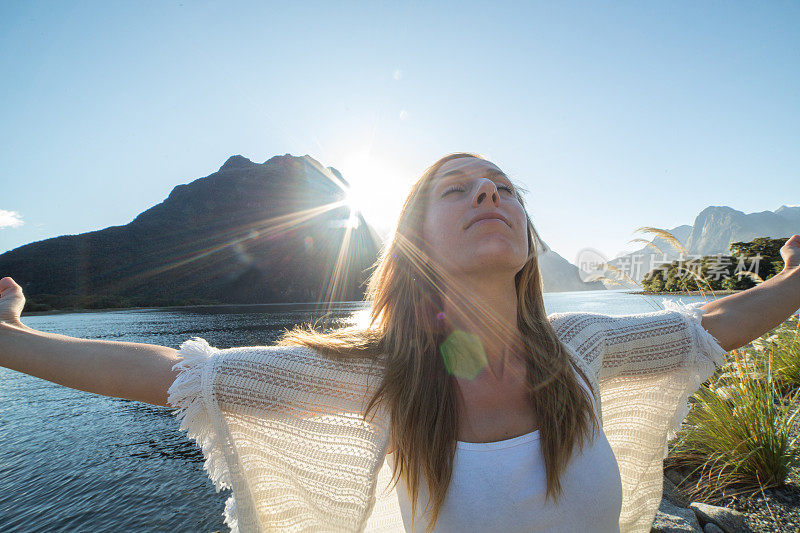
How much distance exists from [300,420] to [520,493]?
726mm

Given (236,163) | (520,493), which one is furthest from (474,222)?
(236,163)

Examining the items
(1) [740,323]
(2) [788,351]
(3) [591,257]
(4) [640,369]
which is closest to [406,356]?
(4) [640,369]

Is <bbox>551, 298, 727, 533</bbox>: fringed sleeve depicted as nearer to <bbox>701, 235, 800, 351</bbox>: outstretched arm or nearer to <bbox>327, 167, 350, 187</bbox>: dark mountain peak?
<bbox>701, 235, 800, 351</bbox>: outstretched arm

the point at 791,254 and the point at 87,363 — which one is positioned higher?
the point at 791,254

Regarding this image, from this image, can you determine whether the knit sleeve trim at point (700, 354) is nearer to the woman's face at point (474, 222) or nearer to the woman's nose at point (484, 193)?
the woman's face at point (474, 222)

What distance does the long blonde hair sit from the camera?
1.14 m

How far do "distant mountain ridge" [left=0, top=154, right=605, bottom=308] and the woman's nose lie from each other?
52.7 m

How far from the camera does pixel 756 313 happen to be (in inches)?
60.2

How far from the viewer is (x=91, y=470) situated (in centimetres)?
760

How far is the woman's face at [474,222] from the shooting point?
4.40ft

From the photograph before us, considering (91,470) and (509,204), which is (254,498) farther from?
(91,470)

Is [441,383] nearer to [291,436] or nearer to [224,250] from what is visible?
[291,436]

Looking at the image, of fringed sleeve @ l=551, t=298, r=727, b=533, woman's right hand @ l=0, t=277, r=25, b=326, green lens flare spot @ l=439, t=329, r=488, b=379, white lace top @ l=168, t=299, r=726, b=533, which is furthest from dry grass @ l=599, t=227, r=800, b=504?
woman's right hand @ l=0, t=277, r=25, b=326

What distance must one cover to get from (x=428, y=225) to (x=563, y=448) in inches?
37.3
